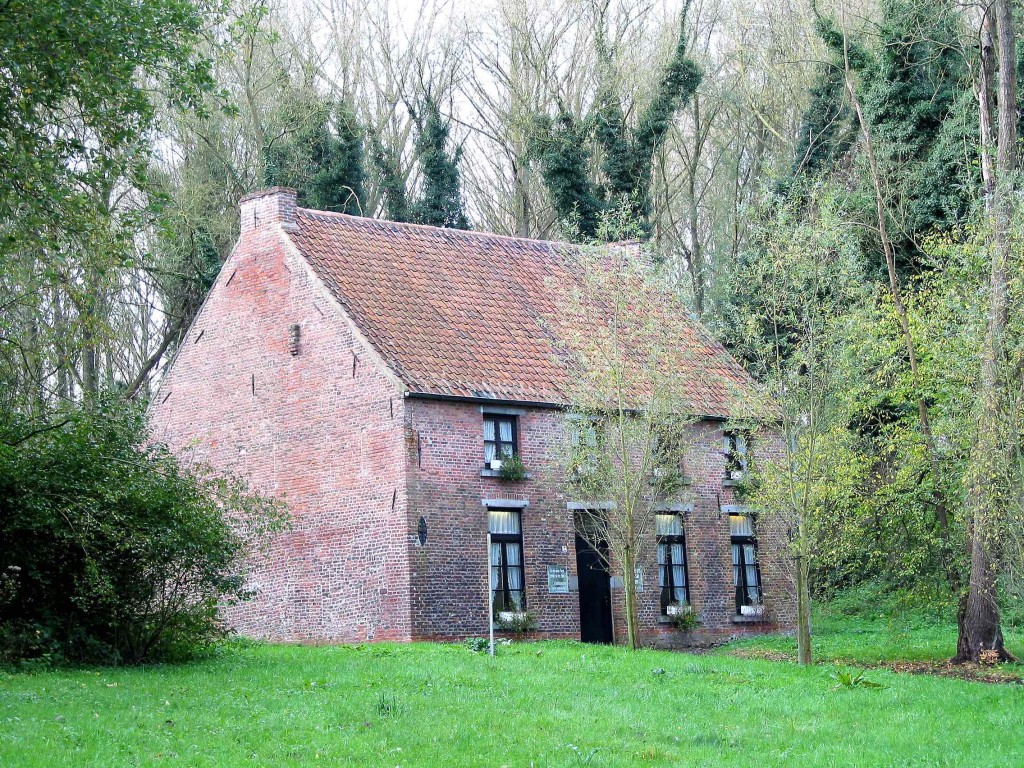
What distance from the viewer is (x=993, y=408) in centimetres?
2027

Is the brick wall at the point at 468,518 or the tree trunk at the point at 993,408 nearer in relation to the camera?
the tree trunk at the point at 993,408

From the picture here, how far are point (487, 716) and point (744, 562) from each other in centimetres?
1666

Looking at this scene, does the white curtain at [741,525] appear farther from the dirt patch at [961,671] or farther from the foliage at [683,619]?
the dirt patch at [961,671]

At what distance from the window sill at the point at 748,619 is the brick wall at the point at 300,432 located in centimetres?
861

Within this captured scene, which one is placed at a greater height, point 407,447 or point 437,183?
point 437,183

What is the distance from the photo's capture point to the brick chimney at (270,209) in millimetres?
29250

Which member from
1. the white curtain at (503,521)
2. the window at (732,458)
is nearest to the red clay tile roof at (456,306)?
the window at (732,458)

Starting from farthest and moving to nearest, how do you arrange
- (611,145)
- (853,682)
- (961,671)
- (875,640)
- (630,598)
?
(611,145) < (875,640) < (630,598) < (961,671) < (853,682)

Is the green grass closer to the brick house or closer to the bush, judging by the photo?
the brick house

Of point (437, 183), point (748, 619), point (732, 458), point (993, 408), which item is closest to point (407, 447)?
point (732, 458)

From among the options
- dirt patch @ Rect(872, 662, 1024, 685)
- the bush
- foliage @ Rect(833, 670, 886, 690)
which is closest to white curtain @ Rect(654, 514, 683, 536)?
dirt patch @ Rect(872, 662, 1024, 685)

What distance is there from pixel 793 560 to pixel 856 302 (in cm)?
510

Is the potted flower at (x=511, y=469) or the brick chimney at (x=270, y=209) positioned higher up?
the brick chimney at (x=270, y=209)

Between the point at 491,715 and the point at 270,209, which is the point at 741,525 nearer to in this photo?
the point at 270,209
